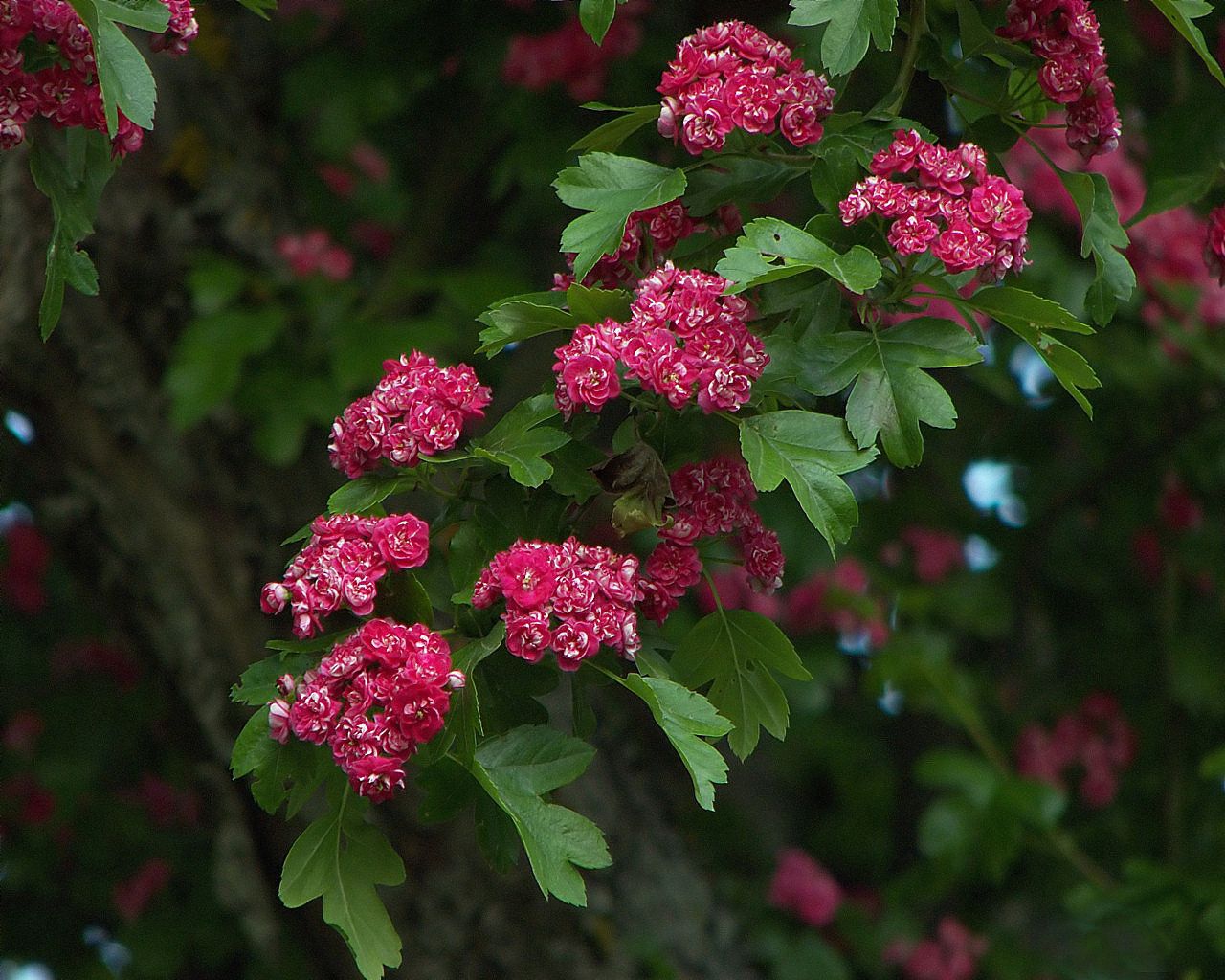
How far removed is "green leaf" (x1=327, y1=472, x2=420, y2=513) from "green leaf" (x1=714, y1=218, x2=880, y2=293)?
30 cm

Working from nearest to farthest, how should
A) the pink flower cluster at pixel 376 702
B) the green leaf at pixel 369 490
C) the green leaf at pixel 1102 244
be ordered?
the pink flower cluster at pixel 376 702
the green leaf at pixel 369 490
the green leaf at pixel 1102 244

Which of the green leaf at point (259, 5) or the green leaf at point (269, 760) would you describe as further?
the green leaf at point (259, 5)

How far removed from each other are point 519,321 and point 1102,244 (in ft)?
1.69

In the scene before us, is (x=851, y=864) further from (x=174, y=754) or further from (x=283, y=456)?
(x=283, y=456)

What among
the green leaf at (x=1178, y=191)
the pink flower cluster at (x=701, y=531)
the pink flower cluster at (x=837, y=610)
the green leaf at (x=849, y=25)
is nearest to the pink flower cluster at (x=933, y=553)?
the pink flower cluster at (x=837, y=610)

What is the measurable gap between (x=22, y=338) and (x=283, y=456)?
399mm

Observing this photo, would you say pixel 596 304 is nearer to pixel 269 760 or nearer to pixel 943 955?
pixel 269 760

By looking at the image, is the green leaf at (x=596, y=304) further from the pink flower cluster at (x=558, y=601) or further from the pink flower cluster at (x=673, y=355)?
the pink flower cluster at (x=558, y=601)

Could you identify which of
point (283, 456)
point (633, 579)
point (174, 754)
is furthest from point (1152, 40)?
point (174, 754)

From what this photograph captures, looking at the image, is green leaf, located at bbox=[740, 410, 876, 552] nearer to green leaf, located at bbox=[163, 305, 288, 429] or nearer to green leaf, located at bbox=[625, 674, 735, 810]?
green leaf, located at bbox=[625, 674, 735, 810]

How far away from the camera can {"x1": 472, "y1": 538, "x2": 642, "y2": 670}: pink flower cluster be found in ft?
3.22

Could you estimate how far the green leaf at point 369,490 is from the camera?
3.50 feet

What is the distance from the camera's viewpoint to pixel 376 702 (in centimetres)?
97

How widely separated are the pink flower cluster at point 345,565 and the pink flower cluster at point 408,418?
0.18ft
